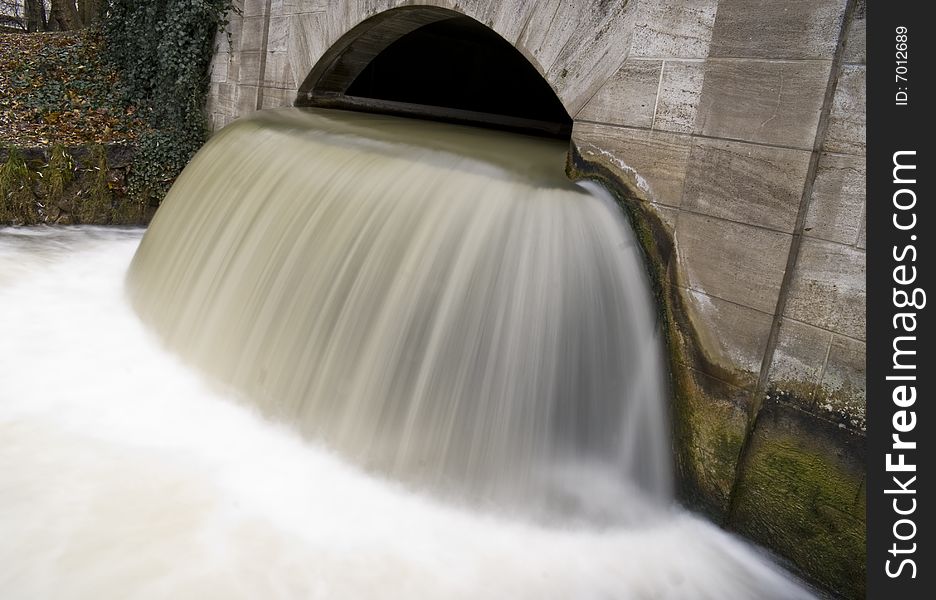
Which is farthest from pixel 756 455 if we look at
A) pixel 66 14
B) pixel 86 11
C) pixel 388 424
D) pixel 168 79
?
pixel 66 14

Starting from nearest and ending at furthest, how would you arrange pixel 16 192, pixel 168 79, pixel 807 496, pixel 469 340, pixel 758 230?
pixel 807 496, pixel 758 230, pixel 469 340, pixel 16 192, pixel 168 79

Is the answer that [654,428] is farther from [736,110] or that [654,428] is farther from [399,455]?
[736,110]

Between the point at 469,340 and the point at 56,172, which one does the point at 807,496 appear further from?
the point at 56,172

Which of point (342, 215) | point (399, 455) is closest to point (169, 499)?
point (399, 455)

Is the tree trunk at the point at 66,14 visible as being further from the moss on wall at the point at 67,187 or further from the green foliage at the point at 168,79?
the moss on wall at the point at 67,187

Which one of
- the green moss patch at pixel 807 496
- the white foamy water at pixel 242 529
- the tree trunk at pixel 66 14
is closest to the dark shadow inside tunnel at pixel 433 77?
the white foamy water at pixel 242 529

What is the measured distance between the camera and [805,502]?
9.52 feet

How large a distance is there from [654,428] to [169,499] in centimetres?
208

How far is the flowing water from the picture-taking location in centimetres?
268

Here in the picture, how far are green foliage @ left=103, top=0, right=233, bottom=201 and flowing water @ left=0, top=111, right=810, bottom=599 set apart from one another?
133 inches

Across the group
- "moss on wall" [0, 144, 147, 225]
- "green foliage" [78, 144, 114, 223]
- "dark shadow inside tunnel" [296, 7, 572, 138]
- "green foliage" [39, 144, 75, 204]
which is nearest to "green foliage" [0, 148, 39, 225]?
"moss on wall" [0, 144, 147, 225]

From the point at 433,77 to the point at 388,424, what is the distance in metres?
6.02

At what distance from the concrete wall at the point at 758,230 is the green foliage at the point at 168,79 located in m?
4.90

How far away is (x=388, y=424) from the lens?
3197 millimetres
